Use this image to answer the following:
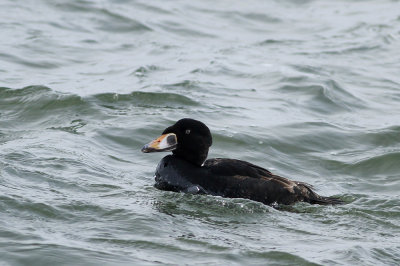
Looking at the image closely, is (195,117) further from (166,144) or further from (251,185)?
(251,185)

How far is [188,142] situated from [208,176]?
0.47 m

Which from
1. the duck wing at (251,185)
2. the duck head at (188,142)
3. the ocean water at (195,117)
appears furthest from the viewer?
the duck head at (188,142)

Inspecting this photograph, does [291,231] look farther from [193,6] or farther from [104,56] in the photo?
[193,6]

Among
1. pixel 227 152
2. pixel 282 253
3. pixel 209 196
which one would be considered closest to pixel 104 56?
pixel 227 152

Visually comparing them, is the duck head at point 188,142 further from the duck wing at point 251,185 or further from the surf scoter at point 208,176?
the duck wing at point 251,185

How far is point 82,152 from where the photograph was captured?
30.4 feet

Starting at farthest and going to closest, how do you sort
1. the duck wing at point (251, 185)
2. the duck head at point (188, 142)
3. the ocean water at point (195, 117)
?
the duck head at point (188, 142)
the duck wing at point (251, 185)
the ocean water at point (195, 117)

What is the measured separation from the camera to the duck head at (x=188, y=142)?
26.6 feet

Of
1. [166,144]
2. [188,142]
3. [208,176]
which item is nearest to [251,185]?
[208,176]

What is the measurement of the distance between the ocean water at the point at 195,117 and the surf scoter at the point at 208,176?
13 cm

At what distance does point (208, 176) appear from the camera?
7.82m

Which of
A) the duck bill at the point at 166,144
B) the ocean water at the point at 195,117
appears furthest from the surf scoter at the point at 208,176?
the ocean water at the point at 195,117

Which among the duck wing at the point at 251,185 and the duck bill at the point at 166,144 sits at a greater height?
the duck bill at the point at 166,144

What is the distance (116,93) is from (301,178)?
360 cm
